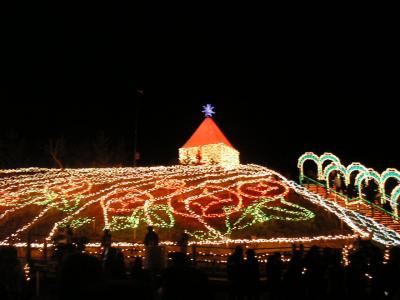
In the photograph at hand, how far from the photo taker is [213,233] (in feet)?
56.4

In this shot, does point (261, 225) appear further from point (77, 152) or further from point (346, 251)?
point (77, 152)

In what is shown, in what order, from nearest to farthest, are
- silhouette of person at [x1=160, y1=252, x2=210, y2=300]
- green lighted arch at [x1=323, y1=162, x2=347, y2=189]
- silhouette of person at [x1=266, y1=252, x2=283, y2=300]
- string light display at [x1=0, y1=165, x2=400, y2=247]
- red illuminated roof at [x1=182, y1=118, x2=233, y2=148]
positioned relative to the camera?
silhouette of person at [x1=160, y1=252, x2=210, y2=300]
silhouette of person at [x1=266, y1=252, x2=283, y2=300]
string light display at [x1=0, y1=165, x2=400, y2=247]
green lighted arch at [x1=323, y1=162, x2=347, y2=189]
red illuminated roof at [x1=182, y1=118, x2=233, y2=148]

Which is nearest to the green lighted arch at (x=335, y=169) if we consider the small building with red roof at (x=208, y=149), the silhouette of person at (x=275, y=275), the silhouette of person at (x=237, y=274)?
the small building with red roof at (x=208, y=149)

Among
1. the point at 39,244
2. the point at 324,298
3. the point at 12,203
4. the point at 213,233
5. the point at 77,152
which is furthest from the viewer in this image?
the point at 77,152

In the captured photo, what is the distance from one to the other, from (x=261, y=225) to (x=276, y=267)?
32.5 ft

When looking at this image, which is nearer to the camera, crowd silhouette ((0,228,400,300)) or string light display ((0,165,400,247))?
crowd silhouette ((0,228,400,300))

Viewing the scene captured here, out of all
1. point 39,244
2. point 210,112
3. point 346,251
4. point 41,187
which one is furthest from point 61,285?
point 210,112

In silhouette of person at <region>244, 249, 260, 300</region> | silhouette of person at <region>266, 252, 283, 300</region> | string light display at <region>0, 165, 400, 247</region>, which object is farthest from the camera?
string light display at <region>0, 165, 400, 247</region>

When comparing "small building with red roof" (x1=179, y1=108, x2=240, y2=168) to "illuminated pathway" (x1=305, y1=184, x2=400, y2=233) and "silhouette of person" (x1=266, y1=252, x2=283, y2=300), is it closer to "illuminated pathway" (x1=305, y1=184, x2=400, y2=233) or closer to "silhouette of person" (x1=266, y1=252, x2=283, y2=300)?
"illuminated pathway" (x1=305, y1=184, x2=400, y2=233)

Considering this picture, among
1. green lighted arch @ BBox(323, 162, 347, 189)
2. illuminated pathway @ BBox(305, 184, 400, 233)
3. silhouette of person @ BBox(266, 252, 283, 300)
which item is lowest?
silhouette of person @ BBox(266, 252, 283, 300)

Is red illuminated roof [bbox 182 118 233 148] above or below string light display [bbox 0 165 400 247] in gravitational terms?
above

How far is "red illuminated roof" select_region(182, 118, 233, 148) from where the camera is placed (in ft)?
91.0

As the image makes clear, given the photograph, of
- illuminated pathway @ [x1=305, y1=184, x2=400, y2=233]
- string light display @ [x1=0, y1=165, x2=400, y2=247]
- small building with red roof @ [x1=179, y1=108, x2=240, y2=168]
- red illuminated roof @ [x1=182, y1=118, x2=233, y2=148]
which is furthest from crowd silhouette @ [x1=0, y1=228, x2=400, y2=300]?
red illuminated roof @ [x1=182, y1=118, x2=233, y2=148]

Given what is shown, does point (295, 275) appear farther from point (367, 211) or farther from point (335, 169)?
point (335, 169)
